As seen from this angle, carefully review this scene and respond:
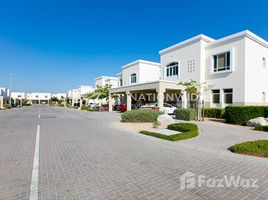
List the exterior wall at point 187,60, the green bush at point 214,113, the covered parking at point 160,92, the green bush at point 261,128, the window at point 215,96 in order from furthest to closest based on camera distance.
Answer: the exterior wall at point 187,60 < the window at point 215,96 < the covered parking at point 160,92 < the green bush at point 214,113 < the green bush at point 261,128

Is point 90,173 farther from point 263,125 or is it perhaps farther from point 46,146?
point 263,125

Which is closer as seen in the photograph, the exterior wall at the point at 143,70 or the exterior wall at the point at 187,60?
the exterior wall at the point at 187,60

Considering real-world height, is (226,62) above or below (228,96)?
above

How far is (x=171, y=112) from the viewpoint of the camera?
20672 millimetres

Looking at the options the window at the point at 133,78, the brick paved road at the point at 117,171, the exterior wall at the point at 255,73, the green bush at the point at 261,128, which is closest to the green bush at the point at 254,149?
the brick paved road at the point at 117,171

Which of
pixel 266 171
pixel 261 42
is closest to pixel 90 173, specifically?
pixel 266 171

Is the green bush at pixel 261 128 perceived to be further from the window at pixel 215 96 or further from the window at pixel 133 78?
the window at pixel 133 78

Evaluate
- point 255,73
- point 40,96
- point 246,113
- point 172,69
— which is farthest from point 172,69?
point 40,96

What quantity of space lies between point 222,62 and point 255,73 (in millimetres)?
3388

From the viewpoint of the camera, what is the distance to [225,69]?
18.6m

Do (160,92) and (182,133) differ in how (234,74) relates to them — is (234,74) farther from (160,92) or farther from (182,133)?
(182,133)

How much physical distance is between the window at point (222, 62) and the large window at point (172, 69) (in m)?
5.33

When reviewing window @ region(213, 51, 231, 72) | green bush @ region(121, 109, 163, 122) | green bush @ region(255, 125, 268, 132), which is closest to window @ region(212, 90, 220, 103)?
window @ region(213, 51, 231, 72)

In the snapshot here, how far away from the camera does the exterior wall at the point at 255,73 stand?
17.1m
